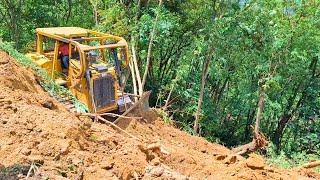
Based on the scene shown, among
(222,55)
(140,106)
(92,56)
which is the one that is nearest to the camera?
(92,56)

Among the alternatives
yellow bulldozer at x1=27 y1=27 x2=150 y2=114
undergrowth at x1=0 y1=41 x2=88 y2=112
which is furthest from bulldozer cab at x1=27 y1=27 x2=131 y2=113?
undergrowth at x1=0 y1=41 x2=88 y2=112

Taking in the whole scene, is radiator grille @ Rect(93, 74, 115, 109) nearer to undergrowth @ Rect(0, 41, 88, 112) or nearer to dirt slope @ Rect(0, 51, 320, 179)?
undergrowth @ Rect(0, 41, 88, 112)

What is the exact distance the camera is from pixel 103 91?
10.6 meters

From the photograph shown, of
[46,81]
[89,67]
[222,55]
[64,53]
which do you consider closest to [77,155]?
[89,67]

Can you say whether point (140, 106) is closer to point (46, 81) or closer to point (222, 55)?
point (46, 81)

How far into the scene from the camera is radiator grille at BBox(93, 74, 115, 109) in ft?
34.1

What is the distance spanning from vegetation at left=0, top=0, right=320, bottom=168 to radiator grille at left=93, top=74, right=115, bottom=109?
4.32 metres

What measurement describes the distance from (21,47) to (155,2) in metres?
6.02

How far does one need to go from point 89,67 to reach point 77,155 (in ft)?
15.1

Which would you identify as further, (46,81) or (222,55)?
(222,55)

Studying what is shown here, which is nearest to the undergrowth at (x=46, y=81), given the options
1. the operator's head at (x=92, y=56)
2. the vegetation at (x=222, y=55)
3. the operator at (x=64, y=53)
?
the operator at (x=64, y=53)

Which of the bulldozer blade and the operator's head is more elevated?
the operator's head

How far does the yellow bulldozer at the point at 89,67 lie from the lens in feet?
33.6

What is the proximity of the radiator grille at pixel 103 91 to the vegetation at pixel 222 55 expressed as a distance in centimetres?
432
